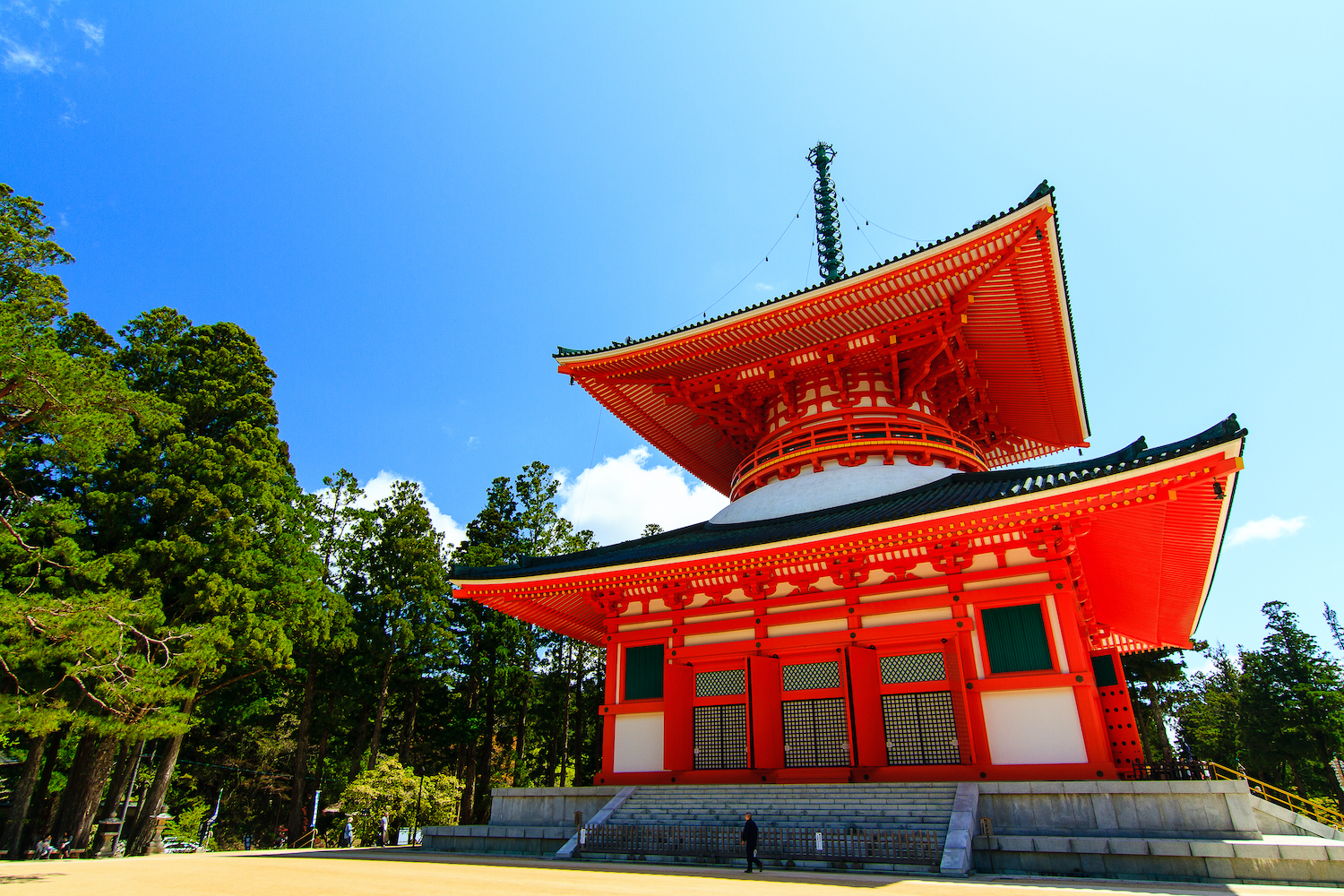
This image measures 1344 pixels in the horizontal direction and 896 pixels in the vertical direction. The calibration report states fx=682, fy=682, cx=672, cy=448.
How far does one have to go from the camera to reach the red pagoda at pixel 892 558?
35.6 feet

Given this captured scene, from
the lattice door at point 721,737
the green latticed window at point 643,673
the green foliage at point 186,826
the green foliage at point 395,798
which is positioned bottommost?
the green foliage at point 186,826

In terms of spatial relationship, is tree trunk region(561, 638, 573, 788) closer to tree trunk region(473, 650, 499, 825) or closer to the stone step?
tree trunk region(473, 650, 499, 825)

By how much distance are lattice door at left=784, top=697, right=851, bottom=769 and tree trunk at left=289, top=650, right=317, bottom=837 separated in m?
22.9

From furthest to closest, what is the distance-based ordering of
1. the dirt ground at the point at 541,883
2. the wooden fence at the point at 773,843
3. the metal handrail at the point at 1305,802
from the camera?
the metal handrail at the point at 1305,802 → the wooden fence at the point at 773,843 → the dirt ground at the point at 541,883

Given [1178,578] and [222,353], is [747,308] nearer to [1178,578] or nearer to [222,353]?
[1178,578]

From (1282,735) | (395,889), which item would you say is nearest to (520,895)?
(395,889)

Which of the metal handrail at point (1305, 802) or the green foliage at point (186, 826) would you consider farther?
the green foliage at point (186, 826)

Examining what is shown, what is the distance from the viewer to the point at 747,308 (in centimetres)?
1540

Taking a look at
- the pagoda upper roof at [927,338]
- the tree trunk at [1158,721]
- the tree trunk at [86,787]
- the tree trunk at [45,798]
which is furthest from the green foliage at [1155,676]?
the tree trunk at [45,798]

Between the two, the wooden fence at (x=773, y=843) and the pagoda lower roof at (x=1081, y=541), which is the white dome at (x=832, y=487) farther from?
the wooden fence at (x=773, y=843)

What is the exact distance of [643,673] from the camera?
14.3 m

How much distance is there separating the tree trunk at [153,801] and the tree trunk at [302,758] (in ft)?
22.3

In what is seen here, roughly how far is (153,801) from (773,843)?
774 inches

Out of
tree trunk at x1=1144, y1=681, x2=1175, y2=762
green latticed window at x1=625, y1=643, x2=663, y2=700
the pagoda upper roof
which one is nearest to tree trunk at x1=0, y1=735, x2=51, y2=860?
green latticed window at x1=625, y1=643, x2=663, y2=700
